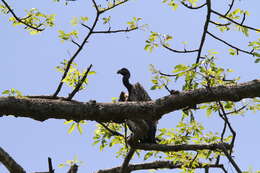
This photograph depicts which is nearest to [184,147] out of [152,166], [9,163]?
[152,166]

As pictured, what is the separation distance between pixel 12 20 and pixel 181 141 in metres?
3.63

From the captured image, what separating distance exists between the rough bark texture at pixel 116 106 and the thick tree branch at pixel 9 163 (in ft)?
2.29

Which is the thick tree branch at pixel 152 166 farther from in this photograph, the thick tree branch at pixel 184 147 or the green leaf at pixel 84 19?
the green leaf at pixel 84 19

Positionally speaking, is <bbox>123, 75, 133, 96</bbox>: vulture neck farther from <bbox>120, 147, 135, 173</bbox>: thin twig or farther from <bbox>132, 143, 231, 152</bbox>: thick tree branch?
<bbox>132, 143, 231, 152</bbox>: thick tree branch

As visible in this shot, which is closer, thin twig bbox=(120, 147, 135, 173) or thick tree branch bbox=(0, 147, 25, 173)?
thick tree branch bbox=(0, 147, 25, 173)

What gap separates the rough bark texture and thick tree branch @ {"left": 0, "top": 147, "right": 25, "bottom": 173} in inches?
27.5

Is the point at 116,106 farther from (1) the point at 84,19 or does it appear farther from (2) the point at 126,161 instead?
(2) the point at 126,161

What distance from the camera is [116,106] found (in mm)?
4754

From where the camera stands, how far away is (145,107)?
483cm

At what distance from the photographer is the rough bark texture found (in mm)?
4445

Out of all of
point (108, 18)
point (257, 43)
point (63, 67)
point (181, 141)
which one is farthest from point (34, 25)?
point (257, 43)

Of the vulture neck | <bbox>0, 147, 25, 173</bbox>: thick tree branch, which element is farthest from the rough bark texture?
the vulture neck

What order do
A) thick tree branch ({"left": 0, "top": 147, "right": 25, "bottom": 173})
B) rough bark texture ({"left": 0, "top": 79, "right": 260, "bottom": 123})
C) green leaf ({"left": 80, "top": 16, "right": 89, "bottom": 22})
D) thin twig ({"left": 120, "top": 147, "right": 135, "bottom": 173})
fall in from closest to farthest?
1. rough bark texture ({"left": 0, "top": 79, "right": 260, "bottom": 123})
2. thick tree branch ({"left": 0, "top": 147, "right": 25, "bottom": 173})
3. green leaf ({"left": 80, "top": 16, "right": 89, "bottom": 22})
4. thin twig ({"left": 120, "top": 147, "right": 135, "bottom": 173})

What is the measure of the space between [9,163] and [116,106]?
1524 millimetres
